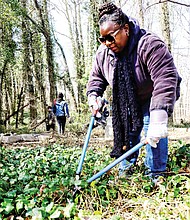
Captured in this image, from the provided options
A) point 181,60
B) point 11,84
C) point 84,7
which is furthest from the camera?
point 181,60

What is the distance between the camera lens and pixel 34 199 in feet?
7.46

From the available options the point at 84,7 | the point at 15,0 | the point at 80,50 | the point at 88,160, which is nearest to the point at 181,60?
the point at 80,50

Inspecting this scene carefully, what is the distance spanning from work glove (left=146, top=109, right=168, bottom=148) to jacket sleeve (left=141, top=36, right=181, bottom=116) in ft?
0.15

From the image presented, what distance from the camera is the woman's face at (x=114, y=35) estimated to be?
7.86ft

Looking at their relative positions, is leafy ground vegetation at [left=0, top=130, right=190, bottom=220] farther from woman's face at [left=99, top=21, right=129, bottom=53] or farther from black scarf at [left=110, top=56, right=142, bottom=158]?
woman's face at [left=99, top=21, right=129, bottom=53]

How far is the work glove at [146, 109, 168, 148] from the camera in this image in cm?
228

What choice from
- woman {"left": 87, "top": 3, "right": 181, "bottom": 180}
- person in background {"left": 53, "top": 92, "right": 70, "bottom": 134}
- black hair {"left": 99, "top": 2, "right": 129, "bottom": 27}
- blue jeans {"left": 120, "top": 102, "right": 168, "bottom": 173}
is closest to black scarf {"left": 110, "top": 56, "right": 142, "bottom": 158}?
woman {"left": 87, "top": 3, "right": 181, "bottom": 180}

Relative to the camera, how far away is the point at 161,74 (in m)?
2.35

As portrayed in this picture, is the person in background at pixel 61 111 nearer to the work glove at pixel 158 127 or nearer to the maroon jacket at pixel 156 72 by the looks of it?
the maroon jacket at pixel 156 72

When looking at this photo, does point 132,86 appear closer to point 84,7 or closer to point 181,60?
point 84,7

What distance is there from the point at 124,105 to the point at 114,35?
0.60 meters

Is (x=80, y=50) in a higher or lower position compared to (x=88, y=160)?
higher

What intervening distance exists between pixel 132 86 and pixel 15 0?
11.0 meters

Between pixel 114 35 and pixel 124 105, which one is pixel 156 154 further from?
pixel 114 35
